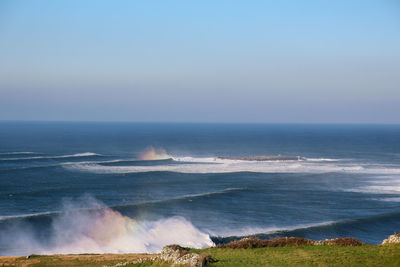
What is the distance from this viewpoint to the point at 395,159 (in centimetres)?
10756

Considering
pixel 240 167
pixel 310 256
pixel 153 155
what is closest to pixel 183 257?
pixel 310 256

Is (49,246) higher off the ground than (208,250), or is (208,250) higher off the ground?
(208,250)

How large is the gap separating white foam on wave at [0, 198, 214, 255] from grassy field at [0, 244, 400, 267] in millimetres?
8417

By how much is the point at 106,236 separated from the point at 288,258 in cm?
2181

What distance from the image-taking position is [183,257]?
23891 mm

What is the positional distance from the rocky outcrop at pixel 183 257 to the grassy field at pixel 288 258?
461mm

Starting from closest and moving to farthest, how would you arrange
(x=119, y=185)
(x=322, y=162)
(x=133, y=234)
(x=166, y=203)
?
(x=133, y=234), (x=166, y=203), (x=119, y=185), (x=322, y=162)

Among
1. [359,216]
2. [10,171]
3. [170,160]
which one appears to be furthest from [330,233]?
[170,160]

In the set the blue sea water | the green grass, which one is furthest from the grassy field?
the blue sea water

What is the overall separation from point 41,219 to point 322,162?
70.0 meters

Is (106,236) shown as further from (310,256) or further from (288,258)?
(310,256)

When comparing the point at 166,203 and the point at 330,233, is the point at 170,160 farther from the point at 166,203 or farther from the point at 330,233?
the point at 330,233

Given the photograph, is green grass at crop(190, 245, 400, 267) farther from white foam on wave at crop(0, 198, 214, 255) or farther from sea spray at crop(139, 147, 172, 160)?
sea spray at crop(139, 147, 172, 160)

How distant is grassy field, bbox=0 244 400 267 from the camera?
24.0 meters
